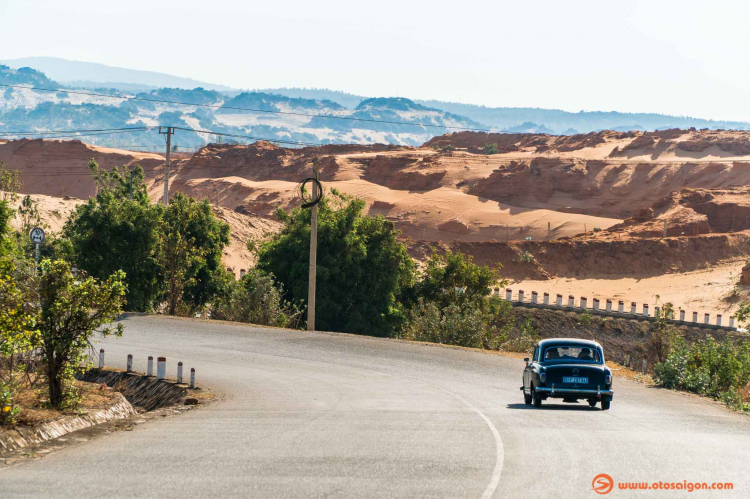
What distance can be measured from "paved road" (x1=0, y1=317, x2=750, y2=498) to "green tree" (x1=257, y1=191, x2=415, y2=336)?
16.5 metres

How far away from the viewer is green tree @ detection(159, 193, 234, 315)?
36438 mm

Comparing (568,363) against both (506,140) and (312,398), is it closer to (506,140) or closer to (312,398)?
(312,398)

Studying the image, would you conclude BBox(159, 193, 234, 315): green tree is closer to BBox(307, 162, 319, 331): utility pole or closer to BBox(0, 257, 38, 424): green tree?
BBox(307, 162, 319, 331): utility pole

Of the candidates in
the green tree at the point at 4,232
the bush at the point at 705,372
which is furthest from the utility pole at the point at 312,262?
the green tree at the point at 4,232

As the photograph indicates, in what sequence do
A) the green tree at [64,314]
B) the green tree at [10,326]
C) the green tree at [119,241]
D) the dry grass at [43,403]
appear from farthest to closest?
the green tree at [119,241] → the green tree at [64,314] → the dry grass at [43,403] → the green tree at [10,326]

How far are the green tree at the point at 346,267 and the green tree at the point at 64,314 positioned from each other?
23148 mm

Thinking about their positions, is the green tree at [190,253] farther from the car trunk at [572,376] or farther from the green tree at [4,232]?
the car trunk at [572,376]

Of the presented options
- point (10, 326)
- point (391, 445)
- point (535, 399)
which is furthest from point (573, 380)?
point (10, 326)

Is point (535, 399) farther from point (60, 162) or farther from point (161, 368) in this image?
point (60, 162)

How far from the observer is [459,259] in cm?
4297

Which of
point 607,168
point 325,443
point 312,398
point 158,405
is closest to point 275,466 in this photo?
point 325,443

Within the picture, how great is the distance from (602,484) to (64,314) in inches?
383

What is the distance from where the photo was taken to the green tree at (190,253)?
36.4 m

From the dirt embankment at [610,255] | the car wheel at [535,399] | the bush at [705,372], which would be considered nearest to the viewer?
the car wheel at [535,399]
